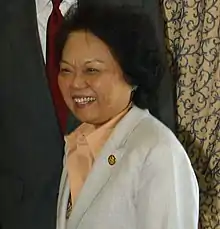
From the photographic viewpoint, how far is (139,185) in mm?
1195

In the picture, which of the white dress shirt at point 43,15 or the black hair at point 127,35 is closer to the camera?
the black hair at point 127,35

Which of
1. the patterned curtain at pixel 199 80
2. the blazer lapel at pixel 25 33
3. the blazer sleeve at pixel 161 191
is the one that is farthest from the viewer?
the patterned curtain at pixel 199 80

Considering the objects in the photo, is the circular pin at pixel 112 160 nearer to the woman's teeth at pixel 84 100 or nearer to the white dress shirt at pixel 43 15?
the woman's teeth at pixel 84 100

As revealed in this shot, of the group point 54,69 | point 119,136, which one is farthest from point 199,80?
point 119,136

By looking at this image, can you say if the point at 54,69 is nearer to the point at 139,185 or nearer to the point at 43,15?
the point at 43,15

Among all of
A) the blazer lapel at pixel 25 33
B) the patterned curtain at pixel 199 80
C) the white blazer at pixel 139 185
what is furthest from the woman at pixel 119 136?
the patterned curtain at pixel 199 80

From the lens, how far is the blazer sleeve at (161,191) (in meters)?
1.17

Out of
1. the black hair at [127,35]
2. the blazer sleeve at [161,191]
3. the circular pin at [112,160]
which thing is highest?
the black hair at [127,35]

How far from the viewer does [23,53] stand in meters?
1.66

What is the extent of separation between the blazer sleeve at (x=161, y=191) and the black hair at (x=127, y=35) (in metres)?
0.18

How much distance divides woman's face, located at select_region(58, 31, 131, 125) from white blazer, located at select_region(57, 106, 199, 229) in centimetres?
5

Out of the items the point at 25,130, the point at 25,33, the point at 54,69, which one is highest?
the point at 25,33

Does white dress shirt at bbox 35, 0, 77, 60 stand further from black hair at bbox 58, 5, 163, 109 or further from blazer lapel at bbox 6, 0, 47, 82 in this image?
black hair at bbox 58, 5, 163, 109

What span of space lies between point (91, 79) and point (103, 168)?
0.62ft
